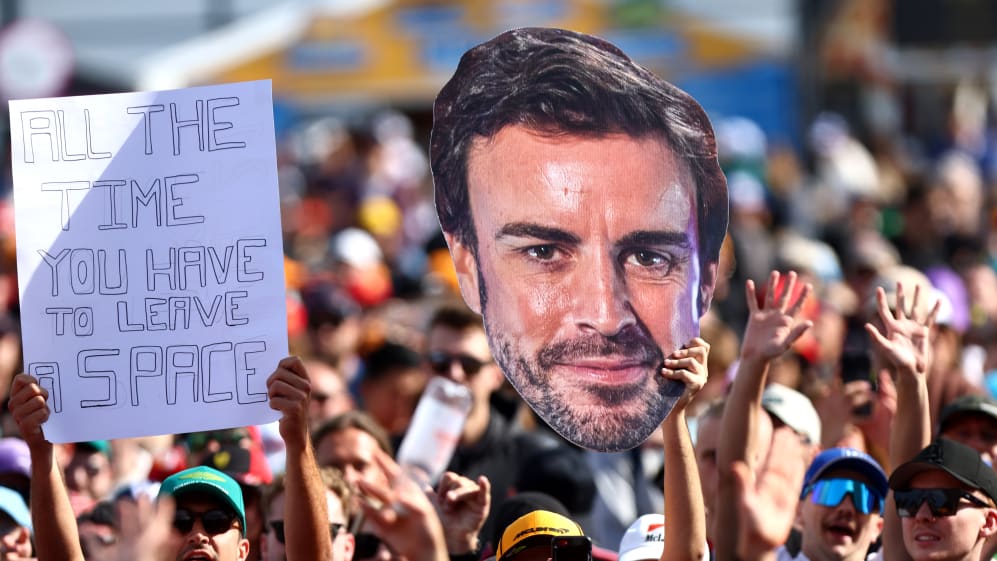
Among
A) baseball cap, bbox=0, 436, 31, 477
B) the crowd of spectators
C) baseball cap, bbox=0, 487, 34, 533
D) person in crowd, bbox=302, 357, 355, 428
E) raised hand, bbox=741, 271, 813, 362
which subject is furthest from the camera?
person in crowd, bbox=302, 357, 355, 428

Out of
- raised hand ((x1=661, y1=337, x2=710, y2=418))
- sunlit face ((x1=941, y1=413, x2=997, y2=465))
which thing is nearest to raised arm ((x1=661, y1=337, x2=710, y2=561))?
raised hand ((x1=661, y1=337, x2=710, y2=418))

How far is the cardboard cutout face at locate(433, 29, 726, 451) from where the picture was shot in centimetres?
423

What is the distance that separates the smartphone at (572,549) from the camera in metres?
4.02

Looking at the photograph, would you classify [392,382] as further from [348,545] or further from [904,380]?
[904,380]

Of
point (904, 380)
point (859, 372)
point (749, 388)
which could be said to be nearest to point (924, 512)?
point (904, 380)

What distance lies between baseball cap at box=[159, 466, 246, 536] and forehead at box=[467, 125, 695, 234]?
1.02 metres

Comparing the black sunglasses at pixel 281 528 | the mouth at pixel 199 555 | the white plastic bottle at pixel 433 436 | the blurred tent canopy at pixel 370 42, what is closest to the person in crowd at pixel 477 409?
the white plastic bottle at pixel 433 436

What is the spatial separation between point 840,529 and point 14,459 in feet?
8.49

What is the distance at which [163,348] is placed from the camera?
4281 mm

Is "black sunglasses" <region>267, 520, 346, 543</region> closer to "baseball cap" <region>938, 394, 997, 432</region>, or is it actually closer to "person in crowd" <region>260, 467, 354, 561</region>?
"person in crowd" <region>260, 467, 354, 561</region>

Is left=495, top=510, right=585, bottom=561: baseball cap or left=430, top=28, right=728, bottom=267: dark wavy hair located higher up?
left=430, top=28, right=728, bottom=267: dark wavy hair

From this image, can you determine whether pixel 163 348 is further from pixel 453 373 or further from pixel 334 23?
pixel 334 23

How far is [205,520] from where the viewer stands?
425 centimetres

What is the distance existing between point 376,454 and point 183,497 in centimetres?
84
